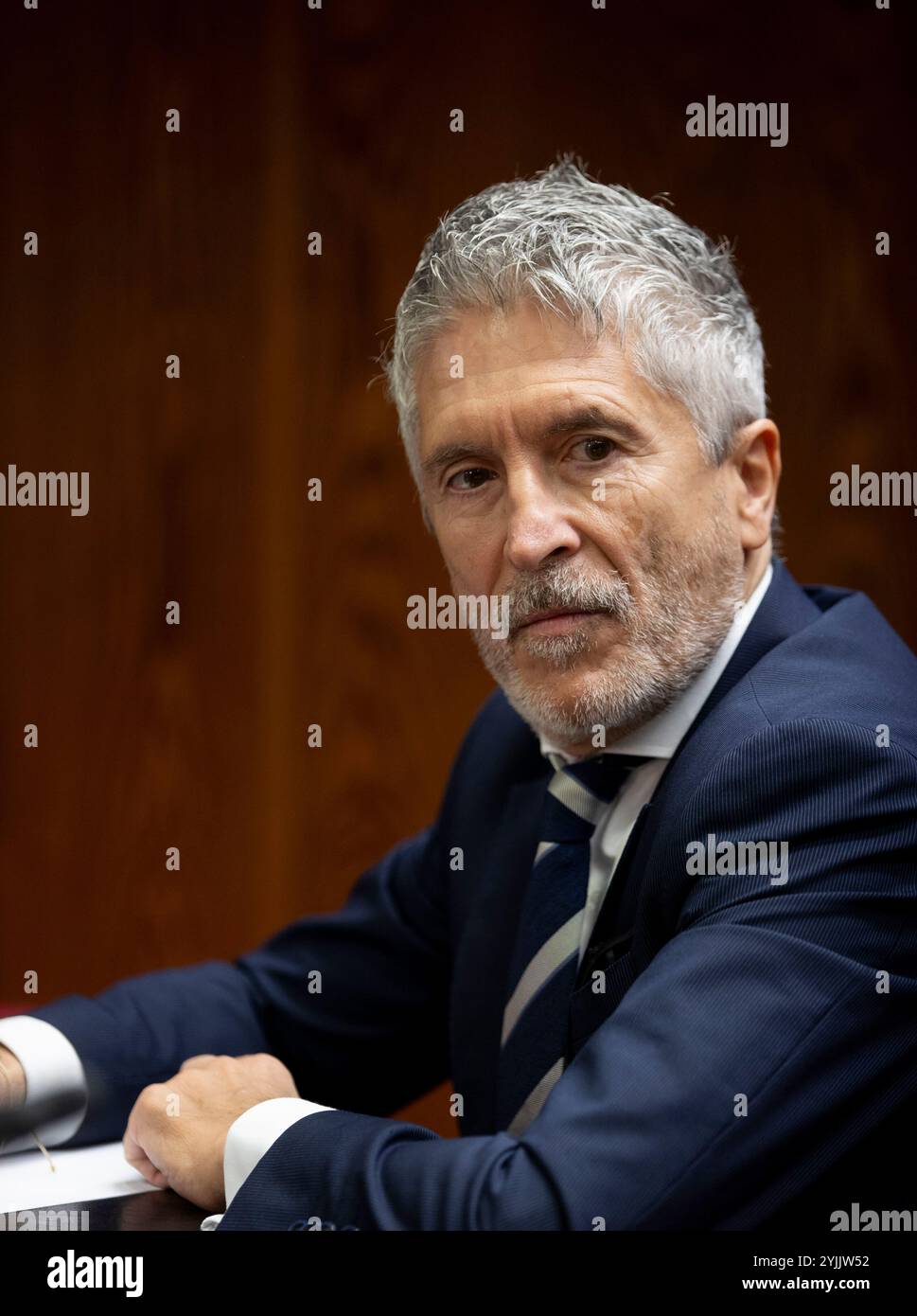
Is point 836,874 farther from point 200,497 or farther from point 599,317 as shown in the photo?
point 200,497

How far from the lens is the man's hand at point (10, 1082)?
1.40 m

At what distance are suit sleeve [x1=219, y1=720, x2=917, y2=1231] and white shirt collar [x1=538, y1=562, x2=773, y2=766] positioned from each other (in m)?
0.24

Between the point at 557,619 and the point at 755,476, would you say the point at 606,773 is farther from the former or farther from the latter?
the point at 755,476

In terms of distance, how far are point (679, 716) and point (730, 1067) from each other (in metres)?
0.47

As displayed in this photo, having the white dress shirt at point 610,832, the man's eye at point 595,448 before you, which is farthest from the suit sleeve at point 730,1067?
the man's eye at point 595,448

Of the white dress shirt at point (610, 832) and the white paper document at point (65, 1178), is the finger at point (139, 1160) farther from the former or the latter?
the white dress shirt at point (610, 832)

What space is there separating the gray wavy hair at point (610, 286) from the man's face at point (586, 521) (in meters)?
0.02

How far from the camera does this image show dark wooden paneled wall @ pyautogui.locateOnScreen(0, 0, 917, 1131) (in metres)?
2.45

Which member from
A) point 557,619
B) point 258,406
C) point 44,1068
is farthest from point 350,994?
point 258,406

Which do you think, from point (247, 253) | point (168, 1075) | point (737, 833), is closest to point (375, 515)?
point (247, 253)

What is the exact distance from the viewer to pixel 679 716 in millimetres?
1401

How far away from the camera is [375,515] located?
8.65 feet
